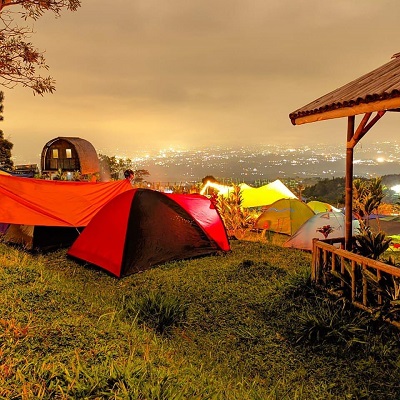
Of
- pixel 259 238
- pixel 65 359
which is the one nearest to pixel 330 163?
pixel 259 238

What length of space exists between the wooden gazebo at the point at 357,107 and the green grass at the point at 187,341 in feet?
5.59

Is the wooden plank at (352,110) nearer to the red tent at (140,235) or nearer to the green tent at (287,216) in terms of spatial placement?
the red tent at (140,235)

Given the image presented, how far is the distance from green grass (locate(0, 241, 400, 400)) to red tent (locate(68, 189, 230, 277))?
0.81 metres

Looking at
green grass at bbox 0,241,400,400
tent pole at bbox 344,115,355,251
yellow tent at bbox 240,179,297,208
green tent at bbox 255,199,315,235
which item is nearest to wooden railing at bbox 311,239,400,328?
green grass at bbox 0,241,400,400

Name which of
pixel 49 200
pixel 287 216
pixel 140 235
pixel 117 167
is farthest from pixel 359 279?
pixel 117 167

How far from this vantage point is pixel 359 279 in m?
5.45

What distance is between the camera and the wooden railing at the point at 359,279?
15.6ft

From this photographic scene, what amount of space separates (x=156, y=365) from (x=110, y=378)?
0.66 meters

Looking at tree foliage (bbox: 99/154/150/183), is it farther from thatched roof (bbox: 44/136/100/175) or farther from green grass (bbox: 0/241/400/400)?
green grass (bbox: 0/241/400/400)

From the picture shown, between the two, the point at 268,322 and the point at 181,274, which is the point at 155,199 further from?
the point at 268,322

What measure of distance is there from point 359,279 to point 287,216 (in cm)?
882

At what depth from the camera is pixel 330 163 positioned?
544ft

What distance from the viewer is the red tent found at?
7.88 metres

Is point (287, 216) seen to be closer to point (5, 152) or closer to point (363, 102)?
point (363, 102)
